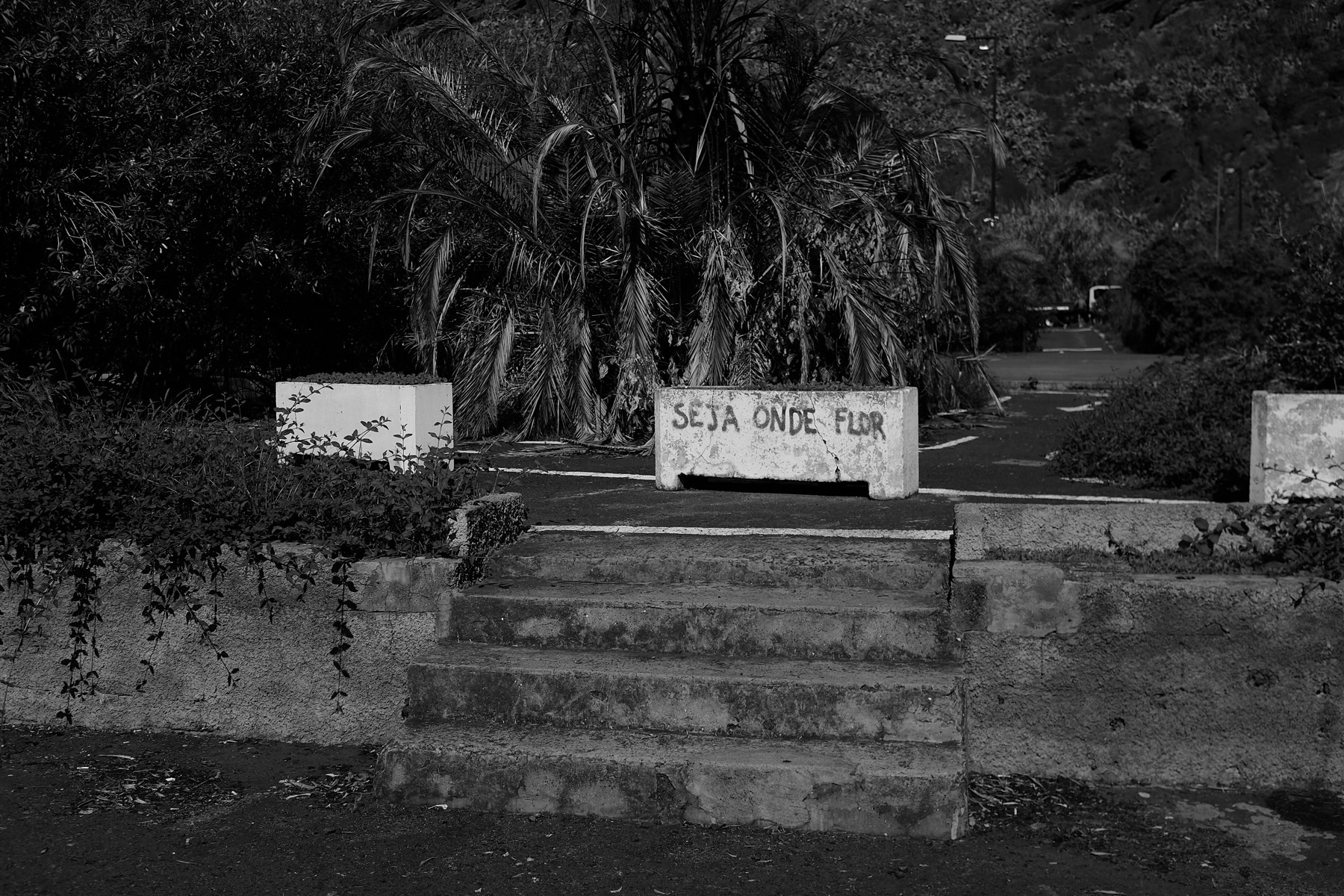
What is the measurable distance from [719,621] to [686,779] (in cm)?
85

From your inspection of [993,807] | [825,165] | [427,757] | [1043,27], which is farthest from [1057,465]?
[1043,27]

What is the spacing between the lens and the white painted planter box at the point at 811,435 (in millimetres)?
8641

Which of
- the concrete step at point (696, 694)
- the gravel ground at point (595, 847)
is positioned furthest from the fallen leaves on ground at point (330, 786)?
the concrete step at point (696, 694)

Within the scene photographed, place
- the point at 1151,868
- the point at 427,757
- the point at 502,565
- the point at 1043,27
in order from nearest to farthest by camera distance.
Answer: the point at 1151,868, the point at 427,757, the point at 502,565, the point at 1043,27

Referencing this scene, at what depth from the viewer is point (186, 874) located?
4.51 meters

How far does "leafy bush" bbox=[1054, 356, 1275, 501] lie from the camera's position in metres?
9.82

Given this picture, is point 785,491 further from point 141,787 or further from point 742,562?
point 141,787

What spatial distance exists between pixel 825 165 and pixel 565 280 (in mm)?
2863

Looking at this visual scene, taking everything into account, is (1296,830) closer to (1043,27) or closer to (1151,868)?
(1151,868)

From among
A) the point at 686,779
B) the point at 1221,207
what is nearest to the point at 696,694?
the point at 686,779

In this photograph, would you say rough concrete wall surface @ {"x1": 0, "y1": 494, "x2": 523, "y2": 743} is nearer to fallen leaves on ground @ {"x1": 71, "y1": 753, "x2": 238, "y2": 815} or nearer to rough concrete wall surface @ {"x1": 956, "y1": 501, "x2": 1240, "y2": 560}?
fallen leaves on ground @ {"x1": 71, "y1": 753, "x2": 238, "y2": 815}

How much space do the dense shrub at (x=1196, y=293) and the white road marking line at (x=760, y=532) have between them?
933 inches

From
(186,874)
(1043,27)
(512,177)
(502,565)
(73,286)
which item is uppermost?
(1043,27)

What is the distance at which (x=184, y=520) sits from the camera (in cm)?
586
